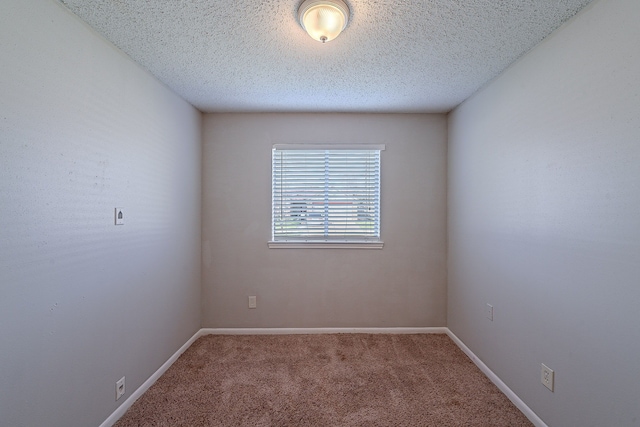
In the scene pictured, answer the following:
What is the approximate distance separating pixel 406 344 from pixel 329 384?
1.00 meters

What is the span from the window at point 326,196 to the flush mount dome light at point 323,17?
1569mm

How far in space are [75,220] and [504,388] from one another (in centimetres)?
294

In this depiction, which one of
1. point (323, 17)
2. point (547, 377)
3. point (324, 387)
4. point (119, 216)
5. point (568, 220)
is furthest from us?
point (324, 387)

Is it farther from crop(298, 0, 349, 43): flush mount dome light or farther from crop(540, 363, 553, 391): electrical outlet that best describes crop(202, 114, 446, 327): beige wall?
crop(298, 0, 349, 43): flush mount dome light

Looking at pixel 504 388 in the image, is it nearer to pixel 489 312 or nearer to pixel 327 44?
pixel 489 312

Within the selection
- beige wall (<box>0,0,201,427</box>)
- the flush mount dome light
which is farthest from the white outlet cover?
the flush mount dome light

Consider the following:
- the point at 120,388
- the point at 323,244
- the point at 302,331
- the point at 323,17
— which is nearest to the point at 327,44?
the point at 323,17

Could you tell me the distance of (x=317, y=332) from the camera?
3080mm

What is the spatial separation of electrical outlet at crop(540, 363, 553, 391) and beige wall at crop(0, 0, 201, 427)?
2.62m

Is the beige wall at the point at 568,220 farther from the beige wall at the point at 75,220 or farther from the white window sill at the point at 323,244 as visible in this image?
the beige wall at the point at 75,220

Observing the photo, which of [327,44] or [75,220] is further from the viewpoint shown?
[327,44]

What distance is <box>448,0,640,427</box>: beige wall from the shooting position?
1.29 meters

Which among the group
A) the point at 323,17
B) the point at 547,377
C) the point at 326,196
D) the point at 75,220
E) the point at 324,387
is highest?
the point at 323,17

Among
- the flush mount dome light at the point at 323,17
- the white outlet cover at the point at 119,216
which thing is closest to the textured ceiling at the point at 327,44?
the flush mount dome light at the point at 323,17
